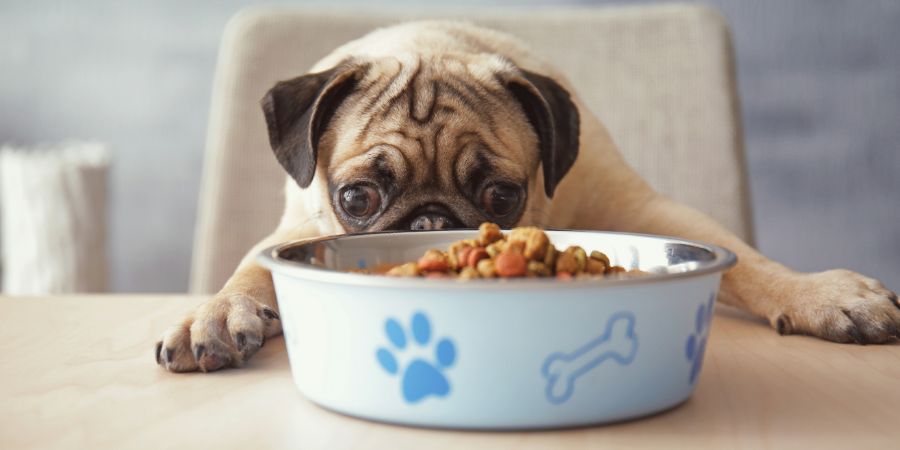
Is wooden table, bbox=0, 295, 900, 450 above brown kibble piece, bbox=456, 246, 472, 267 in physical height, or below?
below

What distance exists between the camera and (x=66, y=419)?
0.99 m

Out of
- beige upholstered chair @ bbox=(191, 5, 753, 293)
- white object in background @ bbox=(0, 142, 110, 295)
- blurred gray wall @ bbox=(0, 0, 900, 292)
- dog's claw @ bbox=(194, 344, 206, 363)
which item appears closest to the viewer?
dog's claw @ bbox=(194, 344, 206, 363)

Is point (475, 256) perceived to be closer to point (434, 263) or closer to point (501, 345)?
point (434, 263)

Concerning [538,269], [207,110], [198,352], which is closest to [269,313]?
[198,352]

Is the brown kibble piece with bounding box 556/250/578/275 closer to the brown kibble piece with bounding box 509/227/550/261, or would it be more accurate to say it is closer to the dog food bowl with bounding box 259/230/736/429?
the brown kibble piece with bounding box 509/227/550/261

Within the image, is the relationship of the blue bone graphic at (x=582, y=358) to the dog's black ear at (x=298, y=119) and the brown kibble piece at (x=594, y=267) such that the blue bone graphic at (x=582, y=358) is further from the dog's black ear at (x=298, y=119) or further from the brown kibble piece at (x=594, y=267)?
the dog's black ear at (x=298, y=119)

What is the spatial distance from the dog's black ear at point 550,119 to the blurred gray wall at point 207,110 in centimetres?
330

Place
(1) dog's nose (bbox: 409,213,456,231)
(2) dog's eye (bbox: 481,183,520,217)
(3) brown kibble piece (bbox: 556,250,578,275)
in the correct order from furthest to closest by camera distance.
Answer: (2) dog's eye (bbox: 481,183,520,217)
(1) dog's nose (bbox: 409,213,456,231)
(3) brown kibble piece (bbox: 556,250,578,275)

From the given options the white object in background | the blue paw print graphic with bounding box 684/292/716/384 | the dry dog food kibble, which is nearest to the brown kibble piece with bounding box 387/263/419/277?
the dry dog food kibble

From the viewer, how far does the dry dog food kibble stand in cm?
108

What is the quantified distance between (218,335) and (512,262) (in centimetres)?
49

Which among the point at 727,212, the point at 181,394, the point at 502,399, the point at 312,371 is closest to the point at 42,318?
the point at 181,394

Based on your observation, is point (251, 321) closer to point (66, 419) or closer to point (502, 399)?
point (66, 419)

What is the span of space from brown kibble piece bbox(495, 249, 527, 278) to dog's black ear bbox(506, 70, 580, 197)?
0.96 m
